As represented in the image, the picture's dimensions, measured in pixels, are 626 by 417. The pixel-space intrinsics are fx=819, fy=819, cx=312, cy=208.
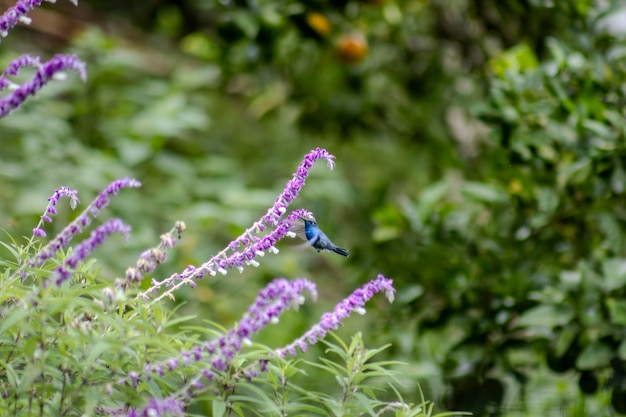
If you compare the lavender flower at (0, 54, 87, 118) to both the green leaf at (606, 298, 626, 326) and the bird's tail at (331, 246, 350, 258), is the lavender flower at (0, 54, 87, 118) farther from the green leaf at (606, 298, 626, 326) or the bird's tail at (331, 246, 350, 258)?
the green leaf at (606, 298, 626, 326)

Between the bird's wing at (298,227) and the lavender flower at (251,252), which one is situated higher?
the bird's wing at (298,227)

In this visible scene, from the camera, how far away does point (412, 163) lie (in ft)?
13.4

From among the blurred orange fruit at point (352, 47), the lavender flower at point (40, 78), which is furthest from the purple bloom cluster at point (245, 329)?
the blurred orange fruit at point (352, 47)

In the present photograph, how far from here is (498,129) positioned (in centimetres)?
240

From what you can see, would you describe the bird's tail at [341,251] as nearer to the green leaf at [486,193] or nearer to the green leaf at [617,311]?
the green leaf at [617,311]

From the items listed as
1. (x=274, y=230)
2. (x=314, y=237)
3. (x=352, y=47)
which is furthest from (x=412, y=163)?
(x=274, y=230)

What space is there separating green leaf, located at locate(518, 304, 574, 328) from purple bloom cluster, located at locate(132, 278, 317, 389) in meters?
1.29

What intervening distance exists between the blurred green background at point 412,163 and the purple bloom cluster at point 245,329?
456 millimetres

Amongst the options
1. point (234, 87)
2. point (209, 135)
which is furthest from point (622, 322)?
point (209, 135)

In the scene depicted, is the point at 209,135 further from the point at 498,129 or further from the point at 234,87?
the point at 498,129

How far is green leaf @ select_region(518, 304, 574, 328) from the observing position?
7.06 ft

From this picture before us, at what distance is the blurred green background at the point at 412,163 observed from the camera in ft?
7.47

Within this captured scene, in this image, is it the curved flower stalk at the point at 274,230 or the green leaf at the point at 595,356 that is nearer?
the curved flower stalk at the point at 274,230

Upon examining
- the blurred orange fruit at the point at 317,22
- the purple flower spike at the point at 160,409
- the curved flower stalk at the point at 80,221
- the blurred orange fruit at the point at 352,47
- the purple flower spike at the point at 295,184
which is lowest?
the purple flower spike at the point at 160,409
